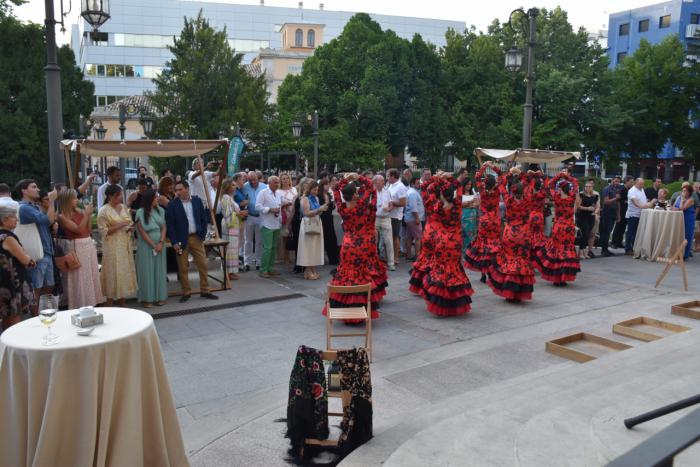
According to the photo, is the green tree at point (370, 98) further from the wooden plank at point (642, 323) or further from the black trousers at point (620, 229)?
the wooden plank at point (642, 323)

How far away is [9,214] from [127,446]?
3.60 m

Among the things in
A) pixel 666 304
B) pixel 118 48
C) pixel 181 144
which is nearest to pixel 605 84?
pixel 666 304

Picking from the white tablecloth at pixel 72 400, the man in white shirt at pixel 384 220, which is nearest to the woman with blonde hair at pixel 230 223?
the man in white shirt at pixel 384 220

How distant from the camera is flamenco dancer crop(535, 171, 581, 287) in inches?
393

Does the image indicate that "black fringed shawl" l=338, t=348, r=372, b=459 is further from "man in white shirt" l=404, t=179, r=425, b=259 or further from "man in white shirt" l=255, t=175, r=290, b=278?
"man in white shirt" l=404, t=179, r=425, b=259

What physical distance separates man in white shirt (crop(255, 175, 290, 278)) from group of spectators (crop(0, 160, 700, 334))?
20 millimetres

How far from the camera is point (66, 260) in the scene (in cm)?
724

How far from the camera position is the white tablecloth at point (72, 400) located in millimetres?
3168

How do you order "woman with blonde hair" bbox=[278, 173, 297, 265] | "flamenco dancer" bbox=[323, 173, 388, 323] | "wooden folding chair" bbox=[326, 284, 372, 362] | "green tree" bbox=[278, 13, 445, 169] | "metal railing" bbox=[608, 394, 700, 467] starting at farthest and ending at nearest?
"green tree" bbox=[278, 13, 445, 169], "woman with blonde hair" bbox=[278, 173, 297, 265], "flamenco dancer" bbox=[323, 173, 388, 323], "wooden folding chair" bbox=[326, 284, 372, 362], "metal railing" bbox=[608, 394, 700, 467]

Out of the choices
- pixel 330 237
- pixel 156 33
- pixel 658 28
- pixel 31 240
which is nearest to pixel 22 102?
pixel 330 237

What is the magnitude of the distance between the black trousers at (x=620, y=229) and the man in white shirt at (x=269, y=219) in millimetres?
8928

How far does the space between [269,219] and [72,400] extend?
722 centimetres

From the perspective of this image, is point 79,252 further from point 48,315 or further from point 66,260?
point 48,315

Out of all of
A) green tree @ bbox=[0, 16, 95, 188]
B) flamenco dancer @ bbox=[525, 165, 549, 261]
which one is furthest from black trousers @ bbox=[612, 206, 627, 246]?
green tree @ bbox=[0, 16, 95, 188]
